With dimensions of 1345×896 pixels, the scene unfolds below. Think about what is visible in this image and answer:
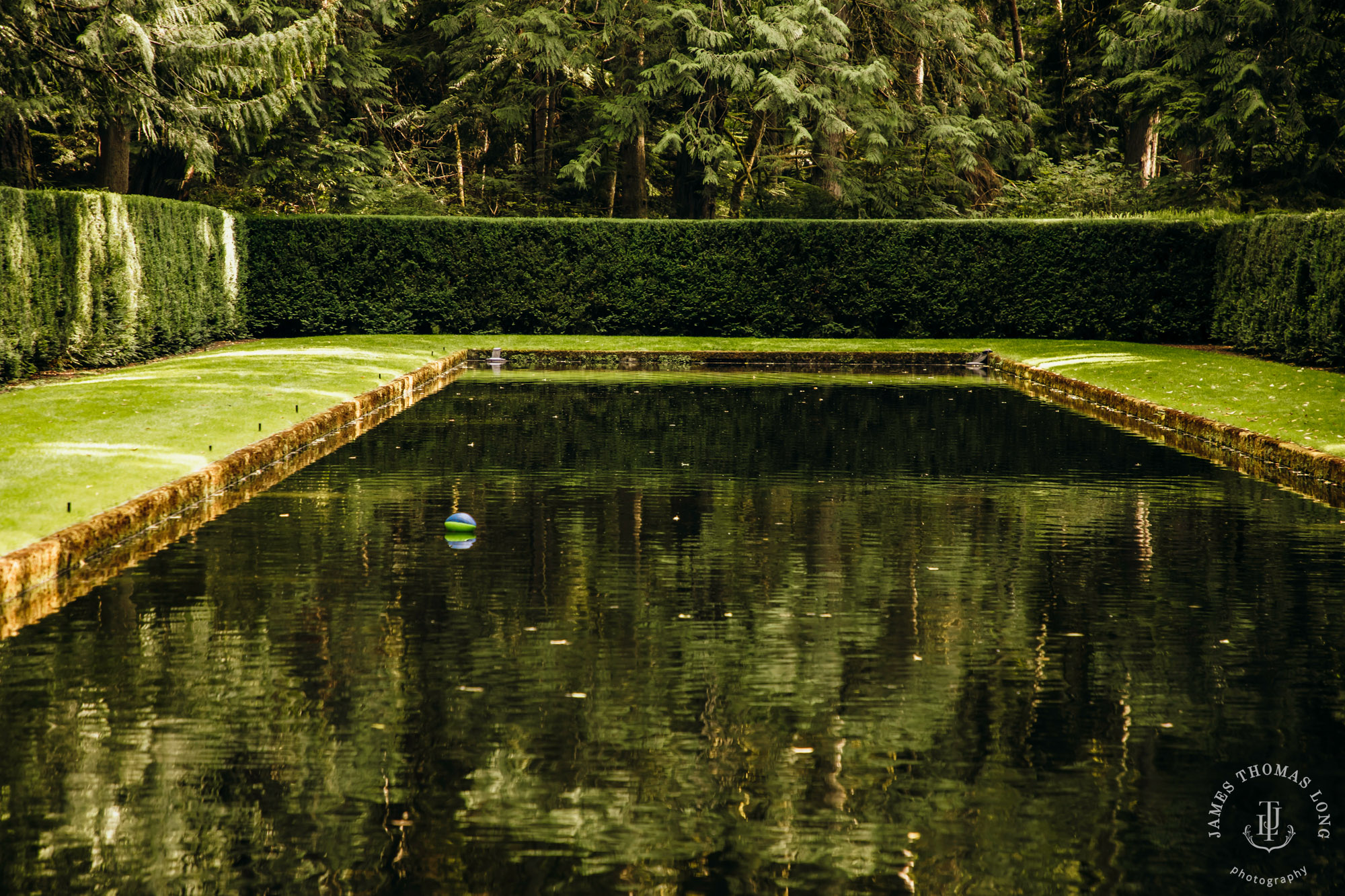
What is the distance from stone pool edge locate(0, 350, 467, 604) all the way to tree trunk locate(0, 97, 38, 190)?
20.0m

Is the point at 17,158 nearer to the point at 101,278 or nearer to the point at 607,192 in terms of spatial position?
the point at 101,278

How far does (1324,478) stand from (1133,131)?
121ft

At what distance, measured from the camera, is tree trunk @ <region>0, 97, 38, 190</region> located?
3312cm

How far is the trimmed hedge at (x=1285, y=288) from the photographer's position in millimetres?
22562

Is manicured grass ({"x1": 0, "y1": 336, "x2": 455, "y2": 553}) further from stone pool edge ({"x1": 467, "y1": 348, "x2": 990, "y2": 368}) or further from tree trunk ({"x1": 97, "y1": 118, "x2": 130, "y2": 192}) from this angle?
tree trunk ({"x1": 97, "y1": 118, "x2": 130, "y2": 192})

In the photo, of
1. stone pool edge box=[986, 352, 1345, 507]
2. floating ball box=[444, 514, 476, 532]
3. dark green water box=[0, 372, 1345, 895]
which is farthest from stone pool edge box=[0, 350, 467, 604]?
stone pool edge box=[986, 352, 1345, 507]

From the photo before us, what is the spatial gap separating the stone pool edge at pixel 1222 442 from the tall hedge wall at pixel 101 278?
44.9ft

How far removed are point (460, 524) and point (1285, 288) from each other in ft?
63.0

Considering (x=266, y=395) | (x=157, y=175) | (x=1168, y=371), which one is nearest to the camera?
(x=266, y=395)

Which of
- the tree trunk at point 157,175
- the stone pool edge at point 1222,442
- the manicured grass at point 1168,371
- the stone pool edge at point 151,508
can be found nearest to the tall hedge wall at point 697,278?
the manicured grass at point 1168,371

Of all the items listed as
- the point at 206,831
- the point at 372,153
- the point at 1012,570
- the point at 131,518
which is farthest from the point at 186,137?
the point at 206,831

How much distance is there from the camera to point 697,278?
32.2 meters

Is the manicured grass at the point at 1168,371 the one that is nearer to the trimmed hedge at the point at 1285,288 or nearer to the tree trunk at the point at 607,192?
the trimmed hedge at the point at 1285,288

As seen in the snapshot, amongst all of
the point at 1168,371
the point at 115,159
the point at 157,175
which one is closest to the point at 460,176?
the point at 157,175
